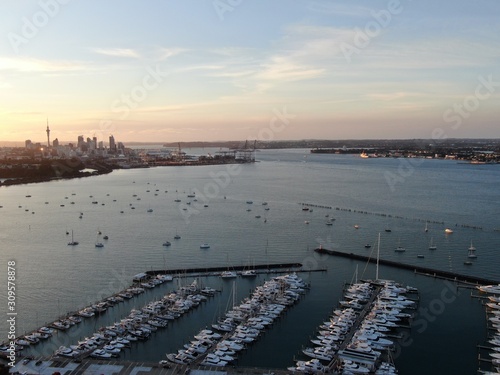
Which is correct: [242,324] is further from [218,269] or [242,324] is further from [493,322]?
[493,322]

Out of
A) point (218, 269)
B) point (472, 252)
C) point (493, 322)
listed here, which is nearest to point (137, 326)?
point (218, 269)

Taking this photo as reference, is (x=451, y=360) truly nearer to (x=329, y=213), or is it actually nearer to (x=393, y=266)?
(x=393, y=266)

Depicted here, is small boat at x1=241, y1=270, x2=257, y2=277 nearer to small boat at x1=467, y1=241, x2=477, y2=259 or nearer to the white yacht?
the white yacht

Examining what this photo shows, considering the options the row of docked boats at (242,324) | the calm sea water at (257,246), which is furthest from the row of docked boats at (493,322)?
the row of docked boats at (242,324)

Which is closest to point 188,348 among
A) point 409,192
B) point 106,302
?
point 106,302

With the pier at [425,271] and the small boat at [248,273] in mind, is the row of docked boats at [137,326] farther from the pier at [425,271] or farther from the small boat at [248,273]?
the pier at [425,271]

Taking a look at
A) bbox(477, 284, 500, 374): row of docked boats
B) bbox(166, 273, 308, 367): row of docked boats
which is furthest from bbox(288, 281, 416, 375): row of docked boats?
bbox(477, 284, 500, 374): row of docked boats
